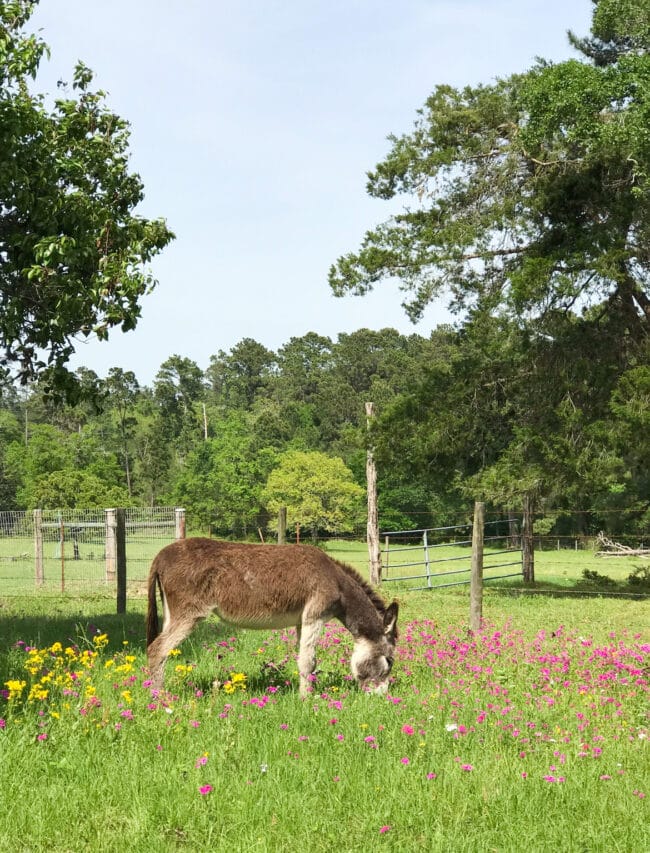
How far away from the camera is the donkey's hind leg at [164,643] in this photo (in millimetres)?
7910

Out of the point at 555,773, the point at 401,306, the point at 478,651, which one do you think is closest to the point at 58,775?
the point at 555,773

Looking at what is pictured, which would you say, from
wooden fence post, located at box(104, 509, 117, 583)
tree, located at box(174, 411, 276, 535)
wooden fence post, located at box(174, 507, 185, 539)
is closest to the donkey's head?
wooden fence post, located at box(174, 507, 185, 539)

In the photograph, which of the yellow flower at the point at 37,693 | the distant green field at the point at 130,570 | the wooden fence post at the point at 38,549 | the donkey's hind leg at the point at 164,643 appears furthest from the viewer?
the wooden fence post at the point at 38,549

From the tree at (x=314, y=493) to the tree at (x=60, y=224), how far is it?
143 ft

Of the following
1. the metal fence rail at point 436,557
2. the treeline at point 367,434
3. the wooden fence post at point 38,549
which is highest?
the treeline at point 367,434

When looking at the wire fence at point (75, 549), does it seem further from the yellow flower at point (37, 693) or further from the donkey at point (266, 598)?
the yellow flower at point (37, 693)

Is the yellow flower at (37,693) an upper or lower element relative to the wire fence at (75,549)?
upper

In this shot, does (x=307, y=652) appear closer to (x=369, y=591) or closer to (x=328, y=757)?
(x=369, y=591)

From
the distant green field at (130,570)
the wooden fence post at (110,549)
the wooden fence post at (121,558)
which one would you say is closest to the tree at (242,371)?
the distant green field at (130,570)

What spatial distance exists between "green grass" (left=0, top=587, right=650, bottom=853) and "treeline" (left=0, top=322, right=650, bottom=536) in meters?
6.97

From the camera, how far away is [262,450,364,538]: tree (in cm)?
5634

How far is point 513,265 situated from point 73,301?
1558 centimetres

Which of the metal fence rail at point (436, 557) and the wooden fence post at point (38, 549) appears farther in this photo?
the wooden fence post at point (38, 549)

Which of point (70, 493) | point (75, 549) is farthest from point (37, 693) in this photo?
point (70, 493)
